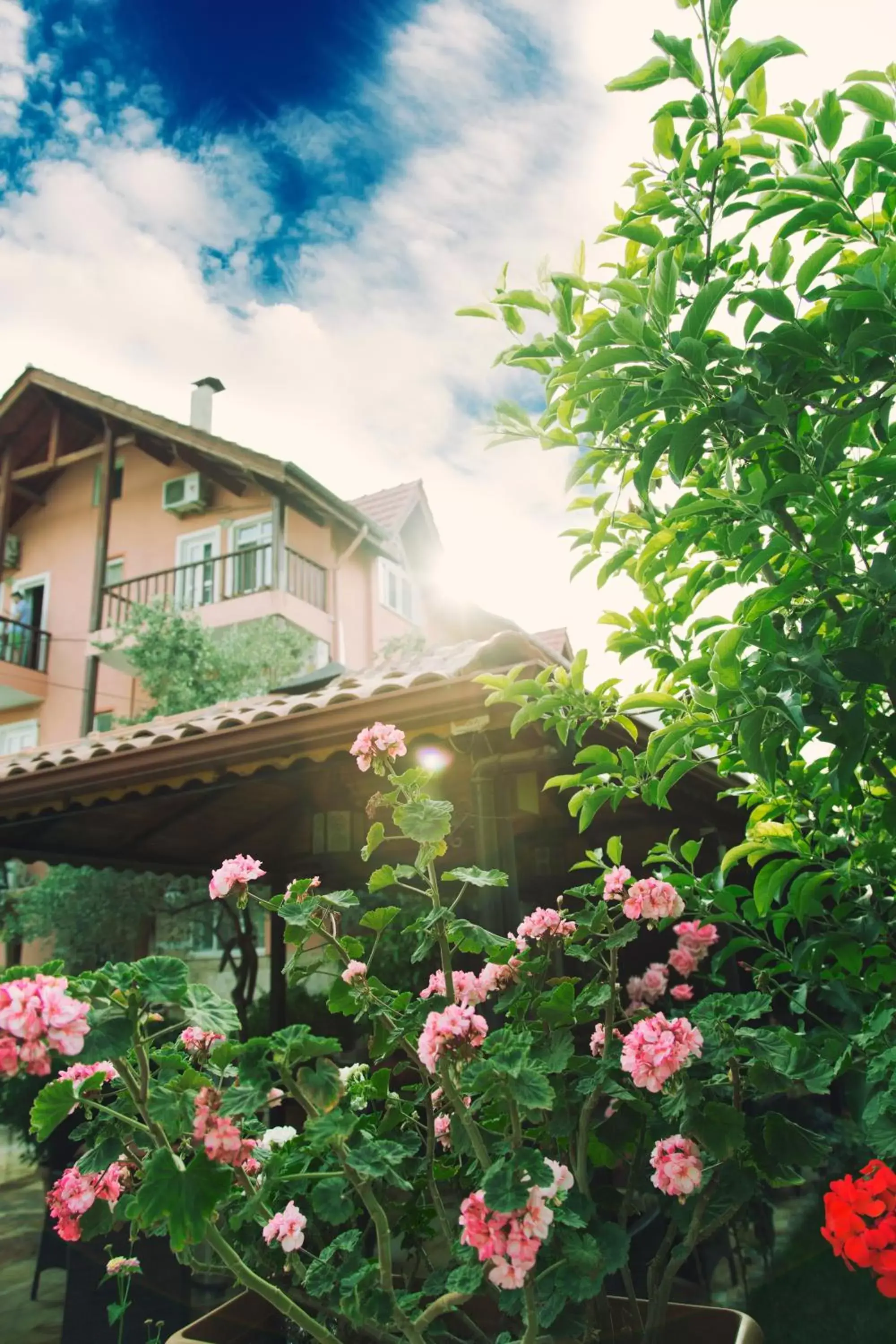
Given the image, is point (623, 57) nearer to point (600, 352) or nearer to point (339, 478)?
point (600, 352)

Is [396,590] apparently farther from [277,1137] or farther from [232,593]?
[277,1137]

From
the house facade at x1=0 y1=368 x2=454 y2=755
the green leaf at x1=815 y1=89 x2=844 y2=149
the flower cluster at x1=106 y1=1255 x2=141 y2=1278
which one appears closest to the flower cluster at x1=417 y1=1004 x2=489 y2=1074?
the flower cluster at x1=106 y1=1255 x2=141 y2=1278

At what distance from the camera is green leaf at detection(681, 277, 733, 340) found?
1284 mm

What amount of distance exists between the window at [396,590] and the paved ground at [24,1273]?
11409mm

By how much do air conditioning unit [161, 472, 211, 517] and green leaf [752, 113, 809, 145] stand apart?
46.8 ft

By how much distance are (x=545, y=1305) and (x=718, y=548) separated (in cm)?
142

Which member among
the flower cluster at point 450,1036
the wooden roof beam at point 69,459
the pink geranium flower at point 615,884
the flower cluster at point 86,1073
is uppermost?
the wooden roof beam at point 69,459

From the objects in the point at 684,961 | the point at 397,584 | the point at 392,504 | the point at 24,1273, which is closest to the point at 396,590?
the point at 397,584

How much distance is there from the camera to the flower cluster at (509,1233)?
1.28 m

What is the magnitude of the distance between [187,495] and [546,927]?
47.0ft

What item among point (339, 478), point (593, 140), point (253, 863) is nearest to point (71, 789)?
point (253, 863)

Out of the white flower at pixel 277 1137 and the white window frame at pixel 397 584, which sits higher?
the white window frame at pixel 397 584

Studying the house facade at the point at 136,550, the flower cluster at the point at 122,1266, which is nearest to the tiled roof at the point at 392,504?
the house facade at the point at 136,550

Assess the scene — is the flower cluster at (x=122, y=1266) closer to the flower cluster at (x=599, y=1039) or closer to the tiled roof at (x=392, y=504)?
the flower cluster at (x=599, y=1039)
